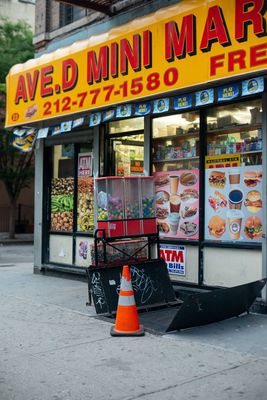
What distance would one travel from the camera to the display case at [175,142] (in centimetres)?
873

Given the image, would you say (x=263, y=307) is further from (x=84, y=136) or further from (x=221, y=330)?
(x=84, y=136)

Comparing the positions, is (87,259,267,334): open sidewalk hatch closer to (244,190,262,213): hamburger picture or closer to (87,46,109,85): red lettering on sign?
(244,190,262,213): hamburger picture

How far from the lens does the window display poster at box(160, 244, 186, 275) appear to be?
8680 mm

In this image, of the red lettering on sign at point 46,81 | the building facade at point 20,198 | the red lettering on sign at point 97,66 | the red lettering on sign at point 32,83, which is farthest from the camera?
the building facade at point 20,198

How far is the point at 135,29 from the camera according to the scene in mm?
8484

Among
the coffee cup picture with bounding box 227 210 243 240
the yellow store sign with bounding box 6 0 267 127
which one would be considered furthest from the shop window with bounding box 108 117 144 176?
the coffee cup picture with bounding box 227 210 243 240

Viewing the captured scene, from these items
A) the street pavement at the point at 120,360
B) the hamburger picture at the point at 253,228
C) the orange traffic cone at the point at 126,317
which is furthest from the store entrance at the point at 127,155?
the orange traffic cone at the point at 126,317

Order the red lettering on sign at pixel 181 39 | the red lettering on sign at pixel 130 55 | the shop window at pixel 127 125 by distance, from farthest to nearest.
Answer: the shop window at pixel 127 125, the red lettering on sign at pixel 130 55, the red lettering on sign at pixel 181 39

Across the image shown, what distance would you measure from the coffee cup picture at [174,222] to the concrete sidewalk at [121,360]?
2.06 metres

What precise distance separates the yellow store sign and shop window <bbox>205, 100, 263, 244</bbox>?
1084 millimetres

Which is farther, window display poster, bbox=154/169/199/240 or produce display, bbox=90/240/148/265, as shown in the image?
window display poster, bbox=154/169/199/240

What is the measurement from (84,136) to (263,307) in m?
5.46

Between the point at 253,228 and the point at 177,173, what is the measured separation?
1.85 m

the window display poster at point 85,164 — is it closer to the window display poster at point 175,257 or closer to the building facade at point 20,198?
the window display poster at point 175,257
